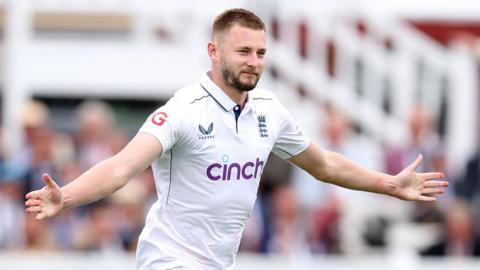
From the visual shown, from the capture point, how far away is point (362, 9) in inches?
771

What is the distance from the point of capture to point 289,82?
63.0 feet

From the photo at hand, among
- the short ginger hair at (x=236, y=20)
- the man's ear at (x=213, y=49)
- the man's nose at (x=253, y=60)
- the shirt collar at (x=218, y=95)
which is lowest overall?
the shirt collar at (x=218, y=95)

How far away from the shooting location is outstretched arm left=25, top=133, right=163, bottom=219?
816 centimetres

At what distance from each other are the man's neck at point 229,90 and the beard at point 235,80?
60 mm

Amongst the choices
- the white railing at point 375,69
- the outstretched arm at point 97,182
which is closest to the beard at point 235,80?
the outstretched arm at point 97,182

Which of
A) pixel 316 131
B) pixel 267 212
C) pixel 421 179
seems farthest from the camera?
pixel 316 131

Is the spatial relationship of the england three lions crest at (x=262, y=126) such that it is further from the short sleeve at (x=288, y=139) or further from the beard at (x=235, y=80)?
the beard at (x=235, y=80)

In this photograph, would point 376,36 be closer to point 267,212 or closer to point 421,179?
point 267,212

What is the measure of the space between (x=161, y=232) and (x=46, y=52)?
33.2ft

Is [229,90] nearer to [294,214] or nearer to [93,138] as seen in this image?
[294,214]

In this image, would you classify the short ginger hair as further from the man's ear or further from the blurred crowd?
the blurred crowd

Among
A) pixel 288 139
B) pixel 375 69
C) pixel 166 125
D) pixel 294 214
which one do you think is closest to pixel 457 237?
pixel 294 214

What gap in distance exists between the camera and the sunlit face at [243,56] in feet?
29.6

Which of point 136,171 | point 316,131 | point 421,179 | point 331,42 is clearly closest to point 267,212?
point 316,131
